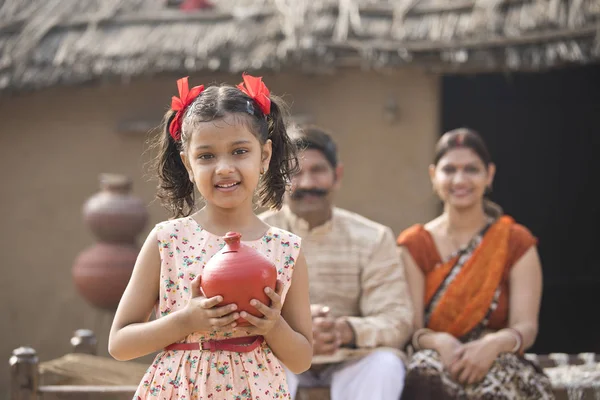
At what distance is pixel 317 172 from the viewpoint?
4363 mm

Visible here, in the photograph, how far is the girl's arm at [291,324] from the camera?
94.2 inches

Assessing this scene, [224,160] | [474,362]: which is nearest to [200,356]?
[224,160]

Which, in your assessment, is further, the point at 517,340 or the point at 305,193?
the point at 305,193

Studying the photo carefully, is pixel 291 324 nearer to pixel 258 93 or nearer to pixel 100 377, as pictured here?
pixel 258 93

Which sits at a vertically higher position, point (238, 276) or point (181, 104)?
point (181, 104)

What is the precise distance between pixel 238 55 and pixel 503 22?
180 centimetres

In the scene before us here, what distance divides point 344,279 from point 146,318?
1.81 metres

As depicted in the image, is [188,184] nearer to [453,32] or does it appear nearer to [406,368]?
[406,368]

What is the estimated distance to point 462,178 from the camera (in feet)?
14.7

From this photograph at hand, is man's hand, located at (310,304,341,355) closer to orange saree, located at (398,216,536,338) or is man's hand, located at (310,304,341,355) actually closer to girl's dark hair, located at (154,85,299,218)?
orange saree, located at (398,216,536,338)

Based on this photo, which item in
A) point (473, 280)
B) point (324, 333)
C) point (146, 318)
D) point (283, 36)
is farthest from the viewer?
point (283, 36)

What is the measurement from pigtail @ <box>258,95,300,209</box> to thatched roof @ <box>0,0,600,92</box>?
3600mm

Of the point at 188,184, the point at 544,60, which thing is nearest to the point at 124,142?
the point at 544,60

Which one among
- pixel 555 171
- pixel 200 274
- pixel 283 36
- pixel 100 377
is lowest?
pixel 100 377
